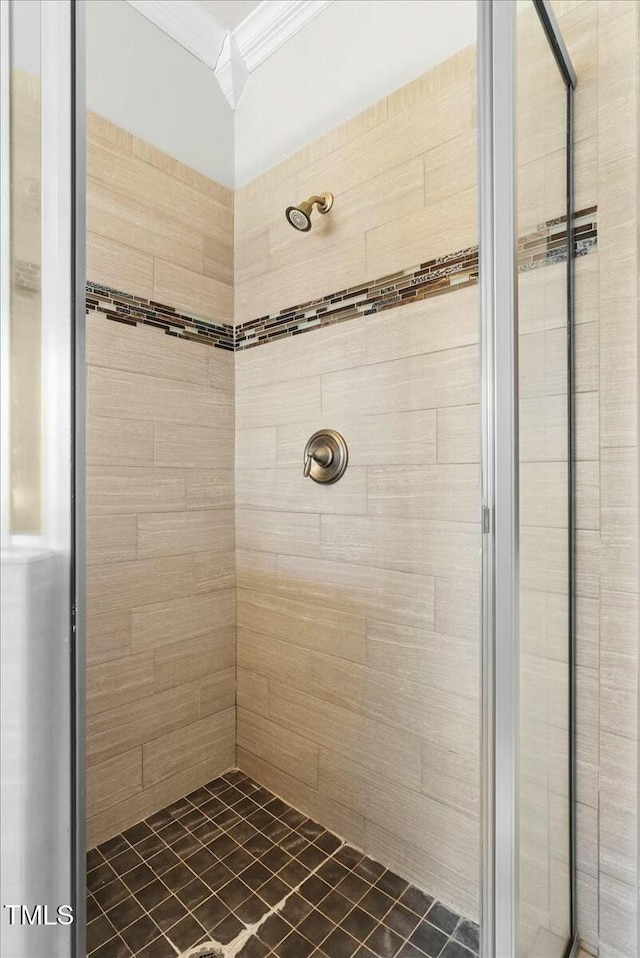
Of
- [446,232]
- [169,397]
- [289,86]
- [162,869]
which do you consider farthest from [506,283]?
[162,869]

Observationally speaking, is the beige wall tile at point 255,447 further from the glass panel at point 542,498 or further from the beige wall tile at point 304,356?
the glass panel at point 542,498

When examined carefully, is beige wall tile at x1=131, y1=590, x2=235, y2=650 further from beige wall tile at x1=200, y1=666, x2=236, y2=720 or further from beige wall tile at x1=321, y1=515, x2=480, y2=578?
beige wall tile at x1=321, y1=515, x2=480, y2=578

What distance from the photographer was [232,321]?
1618mm

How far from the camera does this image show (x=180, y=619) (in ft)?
4.76

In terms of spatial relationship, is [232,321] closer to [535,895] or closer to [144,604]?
[144,604]

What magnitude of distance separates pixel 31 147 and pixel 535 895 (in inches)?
42.0

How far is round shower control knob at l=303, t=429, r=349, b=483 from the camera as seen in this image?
131 centimetres

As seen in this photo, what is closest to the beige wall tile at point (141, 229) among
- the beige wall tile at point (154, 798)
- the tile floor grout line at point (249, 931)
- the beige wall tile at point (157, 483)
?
the beige wall tile at point (157, 483)

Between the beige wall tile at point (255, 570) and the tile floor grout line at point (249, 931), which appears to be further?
the beige wall tile at point (255, 570)

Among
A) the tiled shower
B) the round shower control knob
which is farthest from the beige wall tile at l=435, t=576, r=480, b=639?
the round shower control knob

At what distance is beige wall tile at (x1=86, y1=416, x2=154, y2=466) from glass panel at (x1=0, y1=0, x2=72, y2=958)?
2.94ft

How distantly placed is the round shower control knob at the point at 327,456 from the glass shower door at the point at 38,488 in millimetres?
933

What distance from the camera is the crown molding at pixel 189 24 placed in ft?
4.13

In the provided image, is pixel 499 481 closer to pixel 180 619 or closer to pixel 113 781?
pixel 180 619
